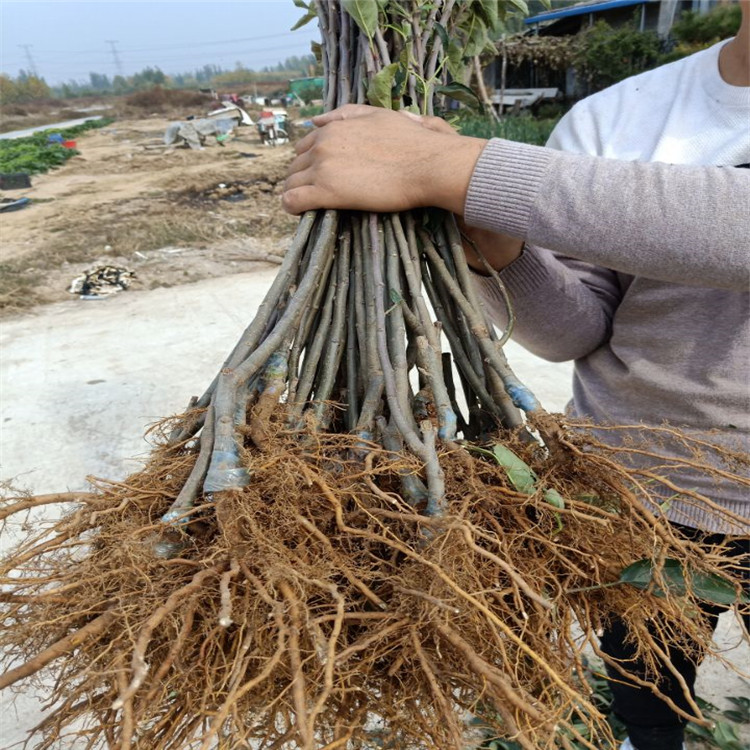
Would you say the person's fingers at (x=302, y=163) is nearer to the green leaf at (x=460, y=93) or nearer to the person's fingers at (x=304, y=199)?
the person's fingers at (x=304, y=199)

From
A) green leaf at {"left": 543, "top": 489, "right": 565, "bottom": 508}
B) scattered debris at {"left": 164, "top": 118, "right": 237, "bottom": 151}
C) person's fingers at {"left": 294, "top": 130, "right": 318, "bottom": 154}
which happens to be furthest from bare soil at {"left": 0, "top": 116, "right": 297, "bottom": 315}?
green leaf at {"left": 543, "top": 489, "right": 565, "bottom": 508}

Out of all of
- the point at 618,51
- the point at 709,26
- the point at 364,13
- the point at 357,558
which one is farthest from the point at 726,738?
the point at 618,51

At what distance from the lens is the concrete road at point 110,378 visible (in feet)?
7.03

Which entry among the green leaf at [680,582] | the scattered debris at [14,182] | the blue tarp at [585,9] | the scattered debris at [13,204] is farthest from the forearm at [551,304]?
the blue tarp at [585,9]

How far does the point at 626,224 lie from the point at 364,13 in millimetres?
415

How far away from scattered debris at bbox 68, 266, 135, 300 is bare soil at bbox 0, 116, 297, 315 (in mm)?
84

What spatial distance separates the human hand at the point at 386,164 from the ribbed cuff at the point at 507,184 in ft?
0.06

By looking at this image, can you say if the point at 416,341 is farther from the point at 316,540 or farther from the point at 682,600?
the point at 682,600

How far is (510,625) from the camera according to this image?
608 mm

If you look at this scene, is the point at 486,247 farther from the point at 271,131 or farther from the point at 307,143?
the point at 271,131

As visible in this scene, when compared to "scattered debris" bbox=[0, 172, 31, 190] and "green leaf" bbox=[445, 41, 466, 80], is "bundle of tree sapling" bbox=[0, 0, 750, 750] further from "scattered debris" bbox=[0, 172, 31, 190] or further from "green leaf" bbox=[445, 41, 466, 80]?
"scattered debris" bbox=[0, 172, 31, 190]

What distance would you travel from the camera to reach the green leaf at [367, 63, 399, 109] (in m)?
0.76

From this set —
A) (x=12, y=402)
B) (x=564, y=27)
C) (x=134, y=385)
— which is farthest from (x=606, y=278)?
(x=564, y=27)

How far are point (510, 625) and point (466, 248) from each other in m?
0.50
